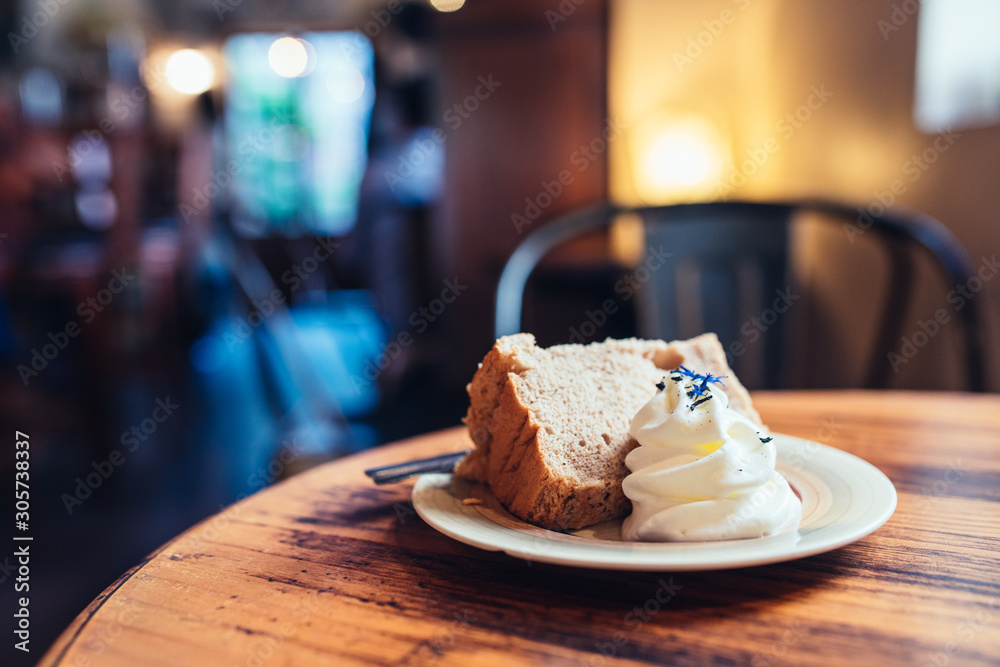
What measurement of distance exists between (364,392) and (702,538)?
407 cm

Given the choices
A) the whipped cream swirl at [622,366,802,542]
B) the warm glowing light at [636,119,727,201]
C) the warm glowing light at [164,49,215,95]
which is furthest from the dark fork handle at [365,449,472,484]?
the warm glowing light at [164,49,215,95]

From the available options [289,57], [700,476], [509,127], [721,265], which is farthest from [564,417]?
[289,57]

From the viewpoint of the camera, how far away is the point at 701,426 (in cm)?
70

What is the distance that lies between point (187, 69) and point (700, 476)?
28.4 feet

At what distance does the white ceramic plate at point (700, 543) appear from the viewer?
0.56m

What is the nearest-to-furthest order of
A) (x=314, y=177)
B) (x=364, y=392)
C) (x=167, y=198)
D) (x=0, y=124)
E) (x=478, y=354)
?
1. (x=0, y=124)
2. (x=167, y=198)
3. (x=478, y=354)
4. (x=364, y=392)
5. (x=314, y=177)

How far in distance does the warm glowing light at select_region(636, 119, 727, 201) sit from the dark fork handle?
2.50 m

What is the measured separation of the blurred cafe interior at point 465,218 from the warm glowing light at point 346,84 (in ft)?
12.6

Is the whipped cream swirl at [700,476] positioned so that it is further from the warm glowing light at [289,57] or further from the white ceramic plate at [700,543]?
the warm glowing light at [289,57]

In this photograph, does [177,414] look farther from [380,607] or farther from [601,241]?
[380,607]

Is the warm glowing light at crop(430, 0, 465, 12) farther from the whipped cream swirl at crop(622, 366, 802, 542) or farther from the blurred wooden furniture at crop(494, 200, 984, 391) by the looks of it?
the whipped cream swirl at crop(622, 366, 802, 542)

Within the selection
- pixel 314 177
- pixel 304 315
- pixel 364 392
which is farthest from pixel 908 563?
pixel 314 177

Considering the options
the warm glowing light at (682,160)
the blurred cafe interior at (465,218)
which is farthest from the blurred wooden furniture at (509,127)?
the warm glowing light at (682,160)

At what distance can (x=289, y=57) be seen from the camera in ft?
27.2
